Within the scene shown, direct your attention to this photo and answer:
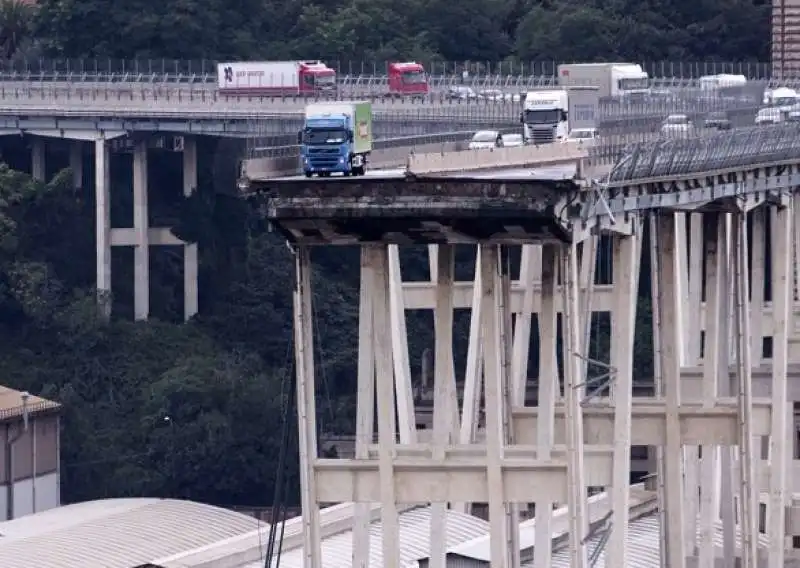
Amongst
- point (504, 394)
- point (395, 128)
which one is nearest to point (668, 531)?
point (504, 394)

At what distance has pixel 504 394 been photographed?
252 feet

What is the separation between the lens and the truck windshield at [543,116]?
91.2 metres

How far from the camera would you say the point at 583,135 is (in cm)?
8725

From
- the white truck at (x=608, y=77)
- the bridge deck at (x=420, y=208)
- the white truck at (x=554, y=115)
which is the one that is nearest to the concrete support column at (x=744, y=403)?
the white truck at (x=554, y=115)

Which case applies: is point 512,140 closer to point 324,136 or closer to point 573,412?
point 324,136

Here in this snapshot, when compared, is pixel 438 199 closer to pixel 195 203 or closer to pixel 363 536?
pixel 363 536

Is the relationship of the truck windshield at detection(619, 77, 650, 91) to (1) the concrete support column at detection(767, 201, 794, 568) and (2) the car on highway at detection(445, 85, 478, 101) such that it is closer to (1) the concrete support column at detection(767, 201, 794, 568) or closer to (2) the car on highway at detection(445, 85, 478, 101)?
(2) the car on highway at detection(445, 85, 478, 101)

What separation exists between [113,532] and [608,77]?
34.6 m

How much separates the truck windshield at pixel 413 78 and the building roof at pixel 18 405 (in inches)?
774

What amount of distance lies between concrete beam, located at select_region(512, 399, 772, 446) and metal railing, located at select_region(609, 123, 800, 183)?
16.4 feet

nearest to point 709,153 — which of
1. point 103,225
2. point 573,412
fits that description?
point 573,412

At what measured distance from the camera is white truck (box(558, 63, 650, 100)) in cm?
12150

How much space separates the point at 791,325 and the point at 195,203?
4031 centimetres

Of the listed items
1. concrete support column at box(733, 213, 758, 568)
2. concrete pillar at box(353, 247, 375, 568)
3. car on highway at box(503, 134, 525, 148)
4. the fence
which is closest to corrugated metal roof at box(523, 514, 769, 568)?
concrete support column at box(733, 213, 758, 568)
